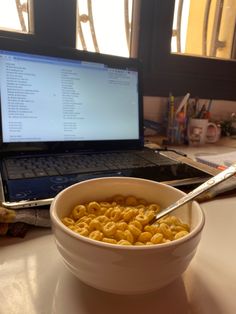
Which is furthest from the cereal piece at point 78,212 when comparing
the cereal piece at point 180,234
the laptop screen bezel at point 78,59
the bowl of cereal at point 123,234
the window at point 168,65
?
the window at point 168,65

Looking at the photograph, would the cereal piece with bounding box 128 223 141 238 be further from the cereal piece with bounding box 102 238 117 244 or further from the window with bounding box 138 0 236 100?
the window with bounding box 138 0 236 100

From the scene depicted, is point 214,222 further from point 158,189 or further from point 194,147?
point 194,147

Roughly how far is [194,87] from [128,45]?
35 centimetres

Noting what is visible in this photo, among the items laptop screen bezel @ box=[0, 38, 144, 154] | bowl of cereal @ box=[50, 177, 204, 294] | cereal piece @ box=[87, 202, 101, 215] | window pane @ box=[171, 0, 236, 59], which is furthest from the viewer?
window pane @ box=[171, 0, 236, 59]

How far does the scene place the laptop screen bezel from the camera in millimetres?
583

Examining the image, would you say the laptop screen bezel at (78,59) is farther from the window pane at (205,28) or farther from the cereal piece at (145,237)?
the window pane at (205,28)

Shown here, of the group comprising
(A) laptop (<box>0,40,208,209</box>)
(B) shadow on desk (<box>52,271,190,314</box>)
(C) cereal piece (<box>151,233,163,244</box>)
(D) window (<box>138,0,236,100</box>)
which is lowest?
(B) shadow on desk (<box>52,271,190,314</box>)

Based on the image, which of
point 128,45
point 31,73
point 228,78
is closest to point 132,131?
point 31,73

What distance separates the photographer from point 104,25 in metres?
1.02

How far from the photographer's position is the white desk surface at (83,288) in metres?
0.24

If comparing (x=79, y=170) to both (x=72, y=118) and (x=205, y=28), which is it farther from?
(x=205, y=28)

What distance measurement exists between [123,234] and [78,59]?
520mm

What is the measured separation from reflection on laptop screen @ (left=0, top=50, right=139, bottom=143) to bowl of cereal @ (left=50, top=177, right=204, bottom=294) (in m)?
0.33

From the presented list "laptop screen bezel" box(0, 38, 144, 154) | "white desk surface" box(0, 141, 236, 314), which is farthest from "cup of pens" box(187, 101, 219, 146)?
"white desk surface" box(0, 141, 236, 314)
